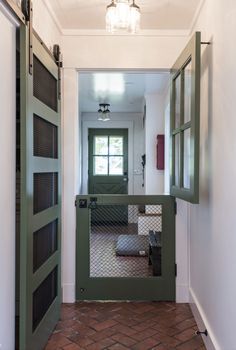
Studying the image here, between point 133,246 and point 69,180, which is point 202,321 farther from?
point 133,246

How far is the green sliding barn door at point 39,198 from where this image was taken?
192cm

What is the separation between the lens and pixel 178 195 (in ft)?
8.87

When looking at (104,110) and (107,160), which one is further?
(107,160)

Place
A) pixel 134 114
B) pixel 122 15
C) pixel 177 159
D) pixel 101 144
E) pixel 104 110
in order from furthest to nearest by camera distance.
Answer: pixel 101 144
pixel 134 114
pixel 104 110
pixel 177 159
pixel 122 15

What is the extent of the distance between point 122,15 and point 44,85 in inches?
28.0

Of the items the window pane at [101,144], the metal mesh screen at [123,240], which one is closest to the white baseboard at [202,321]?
the metal mesh screen at [123,240]

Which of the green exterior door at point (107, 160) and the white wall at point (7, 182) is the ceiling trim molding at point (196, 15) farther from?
the green exterior door at point (107, 160)

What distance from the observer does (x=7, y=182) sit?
5.85 ft

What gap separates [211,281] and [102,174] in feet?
19.2

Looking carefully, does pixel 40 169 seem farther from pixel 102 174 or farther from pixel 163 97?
pixel 102 174

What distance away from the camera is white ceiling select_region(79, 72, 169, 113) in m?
4.78

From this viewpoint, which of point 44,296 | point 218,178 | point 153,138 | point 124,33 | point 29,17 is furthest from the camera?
point 153,138

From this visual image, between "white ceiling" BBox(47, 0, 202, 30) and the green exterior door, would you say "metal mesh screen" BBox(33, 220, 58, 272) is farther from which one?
the green exterior door

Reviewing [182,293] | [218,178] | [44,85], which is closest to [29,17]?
[44,85]
